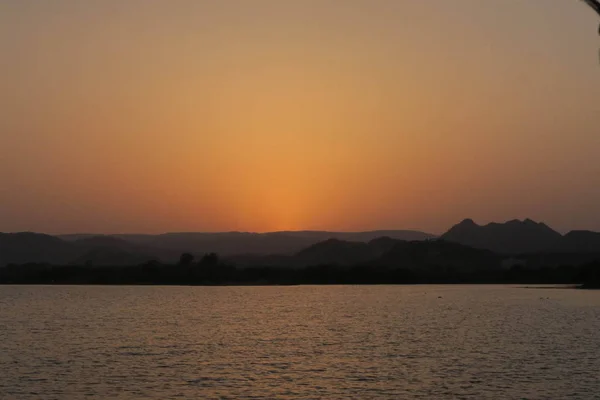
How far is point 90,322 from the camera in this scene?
141 meters

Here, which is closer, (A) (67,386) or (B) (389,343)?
(A) (67,386)

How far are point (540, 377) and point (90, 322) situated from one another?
310 feet

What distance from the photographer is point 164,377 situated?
6588cm

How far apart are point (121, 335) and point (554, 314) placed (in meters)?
92.7

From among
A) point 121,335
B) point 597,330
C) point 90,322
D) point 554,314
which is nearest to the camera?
point 121,335

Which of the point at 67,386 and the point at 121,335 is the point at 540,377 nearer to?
the point at 67,386

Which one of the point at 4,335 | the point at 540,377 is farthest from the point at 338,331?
the point at 540,377

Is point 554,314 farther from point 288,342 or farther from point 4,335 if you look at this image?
point 4,335

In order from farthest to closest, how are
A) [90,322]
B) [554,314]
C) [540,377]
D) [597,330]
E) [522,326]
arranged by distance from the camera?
[554,314], [90,322], [522,326], [597,330], [540,377]

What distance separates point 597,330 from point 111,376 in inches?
3121

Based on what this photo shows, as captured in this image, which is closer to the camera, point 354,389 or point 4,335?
point 354,389

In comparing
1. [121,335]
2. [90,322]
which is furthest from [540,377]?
[90,322]

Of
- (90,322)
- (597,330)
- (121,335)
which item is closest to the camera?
(121,335)

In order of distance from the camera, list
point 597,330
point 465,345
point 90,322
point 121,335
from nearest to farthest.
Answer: point 465,345 < point 121,335 < point 597,330 < point 90,322
